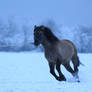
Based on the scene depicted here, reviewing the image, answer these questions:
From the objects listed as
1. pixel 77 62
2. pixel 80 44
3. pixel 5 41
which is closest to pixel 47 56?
pixel 77 62

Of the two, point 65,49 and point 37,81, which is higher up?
point 65,49

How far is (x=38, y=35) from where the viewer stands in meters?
7.95

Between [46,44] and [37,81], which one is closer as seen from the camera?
[46,44]

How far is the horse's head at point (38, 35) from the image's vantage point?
7.93 m

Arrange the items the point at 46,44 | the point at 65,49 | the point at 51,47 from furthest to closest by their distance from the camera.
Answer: the point at 65,49 → the point at 46,44 → the point at 51,47

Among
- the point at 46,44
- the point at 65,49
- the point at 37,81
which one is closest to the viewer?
the point at 46,44

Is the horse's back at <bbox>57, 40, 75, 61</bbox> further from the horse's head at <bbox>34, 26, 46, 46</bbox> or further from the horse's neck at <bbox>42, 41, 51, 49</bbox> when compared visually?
the horse's head at <bbox>34, 26, 46, 46</bbox>

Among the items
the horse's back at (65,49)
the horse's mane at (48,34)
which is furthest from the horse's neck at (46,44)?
the horse's back at (65,49)

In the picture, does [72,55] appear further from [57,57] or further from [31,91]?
[31,91]

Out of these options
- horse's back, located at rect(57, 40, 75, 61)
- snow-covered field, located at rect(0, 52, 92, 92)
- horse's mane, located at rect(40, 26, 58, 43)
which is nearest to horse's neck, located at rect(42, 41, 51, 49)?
horse's mane, located at rect(40, 26, 58, 43)

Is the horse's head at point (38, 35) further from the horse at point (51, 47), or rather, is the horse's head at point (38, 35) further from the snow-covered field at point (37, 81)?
the snow-covered field at point (37, 81)

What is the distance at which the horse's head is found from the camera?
7928mm

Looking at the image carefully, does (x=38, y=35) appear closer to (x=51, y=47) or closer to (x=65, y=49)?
(x=51, y=47)

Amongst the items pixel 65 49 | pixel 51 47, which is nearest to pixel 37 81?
pixel 51 47
